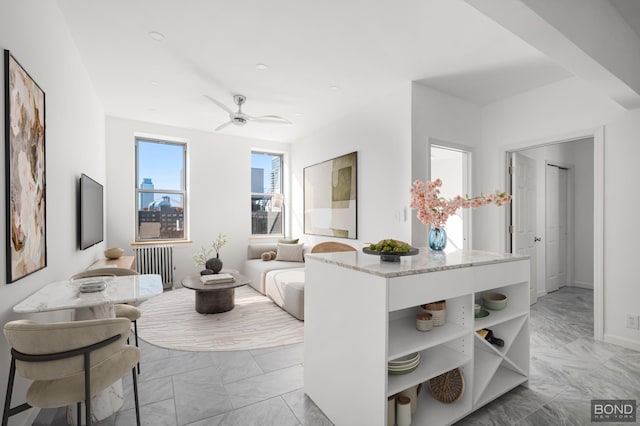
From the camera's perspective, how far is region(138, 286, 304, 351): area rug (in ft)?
9.79

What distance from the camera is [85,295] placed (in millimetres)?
1776

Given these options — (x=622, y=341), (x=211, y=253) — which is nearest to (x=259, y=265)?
(x=211, y=253)

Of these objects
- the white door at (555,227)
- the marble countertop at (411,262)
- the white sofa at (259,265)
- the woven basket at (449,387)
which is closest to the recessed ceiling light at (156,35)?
the marble countertop at (411,262)

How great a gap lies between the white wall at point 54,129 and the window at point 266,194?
3.03 metres

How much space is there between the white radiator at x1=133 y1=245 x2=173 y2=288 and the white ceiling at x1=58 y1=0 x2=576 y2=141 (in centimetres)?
222

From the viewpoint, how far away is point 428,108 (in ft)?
11.7

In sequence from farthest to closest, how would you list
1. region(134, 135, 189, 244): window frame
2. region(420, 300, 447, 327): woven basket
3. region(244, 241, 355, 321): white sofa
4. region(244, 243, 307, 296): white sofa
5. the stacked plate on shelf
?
region(134, 135, 189, 244): window frame, region(244, 243, 307, 296): white sofa, region(244, 241, 355, 321): white sofa, region(420, 300, 447, 327): woven basket, the stacked plate on shelf

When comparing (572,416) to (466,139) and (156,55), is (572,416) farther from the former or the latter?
(156,55)

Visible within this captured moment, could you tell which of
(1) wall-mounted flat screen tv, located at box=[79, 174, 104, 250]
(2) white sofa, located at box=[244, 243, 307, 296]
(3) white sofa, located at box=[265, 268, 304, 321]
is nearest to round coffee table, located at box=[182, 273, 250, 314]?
(3) white sofa, located at box=[265, 268, 304, 321]

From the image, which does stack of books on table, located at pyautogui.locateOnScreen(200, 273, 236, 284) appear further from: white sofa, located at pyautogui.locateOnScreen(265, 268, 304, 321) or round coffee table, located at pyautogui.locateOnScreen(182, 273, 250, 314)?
white sofa, located at pyautogui.locateOnScreen(265, 268, 304, 321)

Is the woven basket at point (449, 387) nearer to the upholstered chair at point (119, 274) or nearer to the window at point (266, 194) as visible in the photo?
the upholstered chair at point (119, 274)

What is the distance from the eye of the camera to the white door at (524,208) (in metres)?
3.95

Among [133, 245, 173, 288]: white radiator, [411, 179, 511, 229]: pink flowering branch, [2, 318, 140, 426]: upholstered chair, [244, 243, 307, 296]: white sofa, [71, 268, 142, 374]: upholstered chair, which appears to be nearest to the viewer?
[2, 318, 140, 426]: upholstered chair

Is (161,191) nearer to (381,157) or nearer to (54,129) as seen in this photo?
(54,129)
